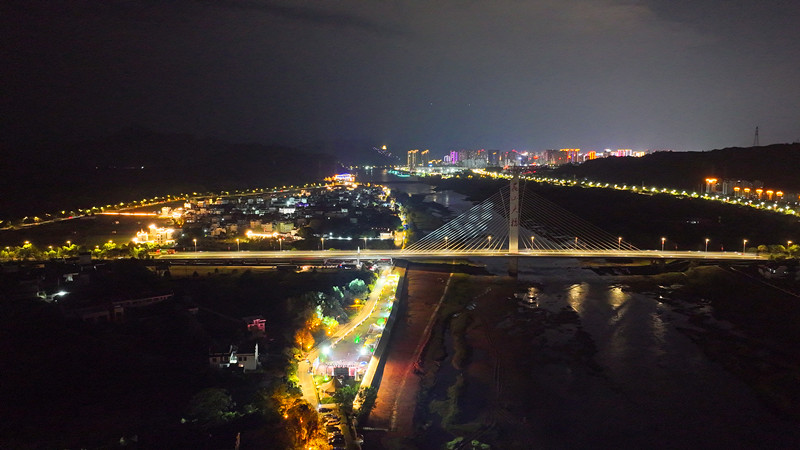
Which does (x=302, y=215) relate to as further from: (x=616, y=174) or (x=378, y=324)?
(x=616, y=174)

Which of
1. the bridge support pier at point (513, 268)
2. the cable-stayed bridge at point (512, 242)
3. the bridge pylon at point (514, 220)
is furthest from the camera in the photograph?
the bridge pylon at point (514, 220)

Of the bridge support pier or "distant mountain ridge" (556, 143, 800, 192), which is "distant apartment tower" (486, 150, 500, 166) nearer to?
"distant mountain ridge" (556, 143, 800, 192)

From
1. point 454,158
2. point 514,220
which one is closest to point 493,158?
point 454,158

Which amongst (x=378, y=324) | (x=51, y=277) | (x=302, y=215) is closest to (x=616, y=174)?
(x=302, y=215)

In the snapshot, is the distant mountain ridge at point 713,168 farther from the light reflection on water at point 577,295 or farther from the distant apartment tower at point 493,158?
the distant apartment tower at point 493,158

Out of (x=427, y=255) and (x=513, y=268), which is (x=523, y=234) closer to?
(x=513, y=268)

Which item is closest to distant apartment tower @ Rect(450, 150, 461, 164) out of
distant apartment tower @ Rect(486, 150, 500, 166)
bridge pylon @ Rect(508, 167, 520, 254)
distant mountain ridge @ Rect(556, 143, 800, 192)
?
distant apartment tower @ Rect(486, 150, 500, 166)

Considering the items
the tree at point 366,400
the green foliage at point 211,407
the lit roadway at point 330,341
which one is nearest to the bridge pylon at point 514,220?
the lit roadway at point 330,341
